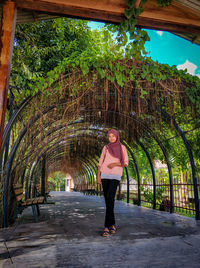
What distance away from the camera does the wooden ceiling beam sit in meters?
2.50

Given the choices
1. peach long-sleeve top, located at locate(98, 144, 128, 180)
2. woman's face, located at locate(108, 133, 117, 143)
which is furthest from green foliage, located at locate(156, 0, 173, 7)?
peach long-sleeve top, located at locate(98, 144, 128, 180)

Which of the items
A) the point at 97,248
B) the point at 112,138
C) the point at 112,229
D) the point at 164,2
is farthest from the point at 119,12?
the point at 112,229

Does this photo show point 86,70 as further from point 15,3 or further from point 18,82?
point 15,3

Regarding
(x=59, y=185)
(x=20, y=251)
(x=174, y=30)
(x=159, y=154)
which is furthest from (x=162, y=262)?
(x=59, y=185)

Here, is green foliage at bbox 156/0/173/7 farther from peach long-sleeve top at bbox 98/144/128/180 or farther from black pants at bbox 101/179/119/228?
black pants at bbox 101/179/119/228

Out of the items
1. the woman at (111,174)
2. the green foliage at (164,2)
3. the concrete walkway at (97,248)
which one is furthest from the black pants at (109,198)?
the green foliage at (164,2)

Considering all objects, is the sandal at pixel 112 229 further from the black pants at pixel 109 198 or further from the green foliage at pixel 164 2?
the green foliage at pixel 164 2

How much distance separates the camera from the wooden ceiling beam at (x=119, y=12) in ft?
8.20

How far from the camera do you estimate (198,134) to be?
221 inches

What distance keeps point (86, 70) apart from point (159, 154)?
5.29 m

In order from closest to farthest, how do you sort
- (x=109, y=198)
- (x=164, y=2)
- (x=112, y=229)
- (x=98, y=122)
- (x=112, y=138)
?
(x=164, y=2) → (x=109, y=198) → (x=112, y=229) → (x=112, y=138) → (x=98, y=122)

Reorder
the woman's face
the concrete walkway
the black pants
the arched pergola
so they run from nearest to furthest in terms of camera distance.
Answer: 1. the concrete walkway
2. the black pants
3. the woman's face
4. the arched pergola

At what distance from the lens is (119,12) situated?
8.59ft

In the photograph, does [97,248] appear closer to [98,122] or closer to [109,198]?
[109,198]
